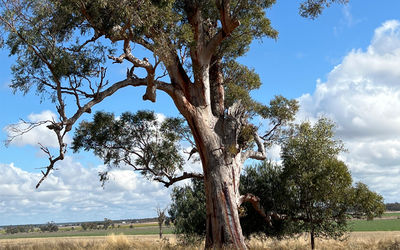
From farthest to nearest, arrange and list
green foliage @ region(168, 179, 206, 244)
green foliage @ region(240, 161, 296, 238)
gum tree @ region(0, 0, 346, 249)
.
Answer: green foliage @ region(168, 179, 206, 244) < green foliage @ region(240, 161, 296, 238) < gum tree @ region(0, 0, 346, 249)

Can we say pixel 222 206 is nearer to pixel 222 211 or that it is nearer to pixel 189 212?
pixel 222 211

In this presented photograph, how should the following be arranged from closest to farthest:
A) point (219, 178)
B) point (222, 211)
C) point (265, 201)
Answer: point (222, 211) < point (219, 178) < point (265, 201)

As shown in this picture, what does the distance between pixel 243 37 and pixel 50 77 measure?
9065 millimetres

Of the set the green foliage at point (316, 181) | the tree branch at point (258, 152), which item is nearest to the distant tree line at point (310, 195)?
the green foliage at point (316, 181)

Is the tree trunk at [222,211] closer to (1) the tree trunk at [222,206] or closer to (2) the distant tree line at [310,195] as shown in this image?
(1) the tree trunk at [222,206]

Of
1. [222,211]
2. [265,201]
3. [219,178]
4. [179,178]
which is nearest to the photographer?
[222,211]

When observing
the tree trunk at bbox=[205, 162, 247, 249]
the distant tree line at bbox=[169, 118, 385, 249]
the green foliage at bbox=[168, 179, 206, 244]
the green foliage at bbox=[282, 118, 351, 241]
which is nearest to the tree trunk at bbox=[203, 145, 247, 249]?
the tree trunk at bbox=[205, 162, 247, 249]

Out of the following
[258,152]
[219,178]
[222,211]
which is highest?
[258,152]

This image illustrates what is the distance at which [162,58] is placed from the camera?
1507 cm

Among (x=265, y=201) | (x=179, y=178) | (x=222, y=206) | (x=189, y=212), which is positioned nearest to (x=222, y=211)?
(x=222, y=206)

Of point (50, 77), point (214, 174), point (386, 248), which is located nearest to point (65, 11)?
point (50, 77)

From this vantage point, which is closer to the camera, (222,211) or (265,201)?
(222,211)

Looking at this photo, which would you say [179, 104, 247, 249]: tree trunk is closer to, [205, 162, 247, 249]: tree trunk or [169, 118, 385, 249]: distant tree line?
[205, 162, 247, 249]: tree trunk

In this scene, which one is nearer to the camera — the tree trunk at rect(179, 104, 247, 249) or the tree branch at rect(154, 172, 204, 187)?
the tree trunk at rect(179, 104, 247, 249)
